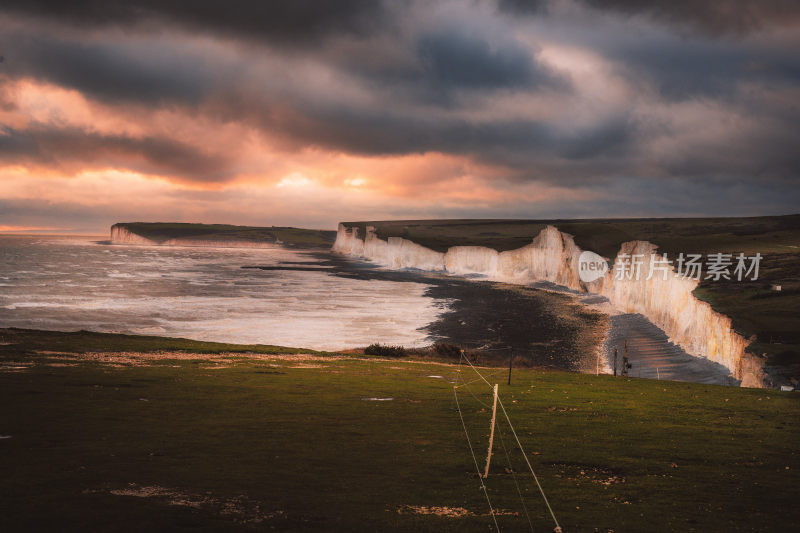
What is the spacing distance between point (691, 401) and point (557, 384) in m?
7.10

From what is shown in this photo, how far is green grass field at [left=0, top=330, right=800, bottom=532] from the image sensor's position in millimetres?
10938

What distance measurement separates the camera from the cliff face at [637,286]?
4400 centimetres

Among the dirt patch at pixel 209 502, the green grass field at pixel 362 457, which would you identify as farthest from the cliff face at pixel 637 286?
the dirt patch at pixel 209 502

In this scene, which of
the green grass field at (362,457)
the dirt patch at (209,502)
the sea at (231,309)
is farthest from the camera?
the sea at (231,309)

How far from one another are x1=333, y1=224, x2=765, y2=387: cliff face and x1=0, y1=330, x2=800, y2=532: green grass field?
1704cm

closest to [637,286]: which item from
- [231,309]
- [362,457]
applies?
[231,309]

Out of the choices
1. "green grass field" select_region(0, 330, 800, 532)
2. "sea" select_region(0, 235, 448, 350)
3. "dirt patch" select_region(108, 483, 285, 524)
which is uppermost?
"dirt patch" select_region(108, 483, 285, 524)

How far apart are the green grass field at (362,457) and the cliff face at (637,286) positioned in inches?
671

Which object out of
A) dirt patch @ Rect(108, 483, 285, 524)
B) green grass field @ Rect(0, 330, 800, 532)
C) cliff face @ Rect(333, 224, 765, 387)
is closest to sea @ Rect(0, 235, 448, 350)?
cliff face @ Rect(333, 224, 765, 387)

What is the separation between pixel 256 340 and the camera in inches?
2226

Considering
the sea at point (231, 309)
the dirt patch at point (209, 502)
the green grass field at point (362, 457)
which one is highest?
the dirt patch at point (209, 502)

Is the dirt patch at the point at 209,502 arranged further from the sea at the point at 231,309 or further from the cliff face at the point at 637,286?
the sea at the point at 231,309

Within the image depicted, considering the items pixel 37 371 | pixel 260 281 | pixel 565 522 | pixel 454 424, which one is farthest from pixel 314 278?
pixel 565 522

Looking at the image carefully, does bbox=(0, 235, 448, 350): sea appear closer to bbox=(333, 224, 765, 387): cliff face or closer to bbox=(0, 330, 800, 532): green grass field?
bbox=(333, 224, 765, 387): cliff face
